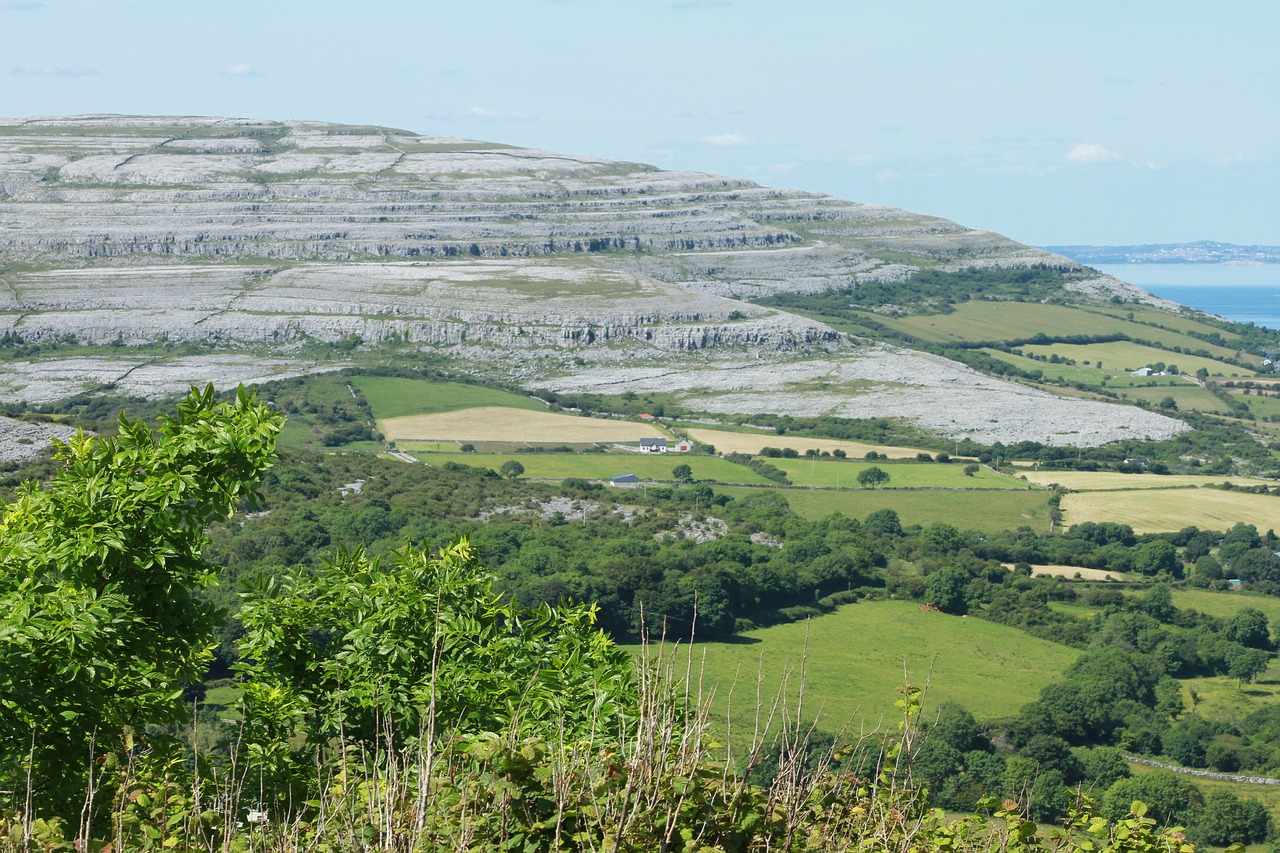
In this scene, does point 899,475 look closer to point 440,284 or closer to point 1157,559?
point 1157,559

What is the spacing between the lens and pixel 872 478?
88.0 metres

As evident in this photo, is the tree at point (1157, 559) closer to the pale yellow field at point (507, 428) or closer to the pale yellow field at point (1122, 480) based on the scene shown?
the pale yellow field at point (1122, 480)

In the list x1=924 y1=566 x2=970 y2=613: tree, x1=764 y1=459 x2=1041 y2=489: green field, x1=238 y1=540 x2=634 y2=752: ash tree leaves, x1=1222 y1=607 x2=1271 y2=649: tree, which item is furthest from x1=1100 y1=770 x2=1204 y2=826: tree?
x1=764 y1=459 x2=1041 y2=489: green field

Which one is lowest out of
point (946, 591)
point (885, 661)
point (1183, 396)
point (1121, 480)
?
point (885, 661)

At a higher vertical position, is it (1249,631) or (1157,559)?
(1157,559)

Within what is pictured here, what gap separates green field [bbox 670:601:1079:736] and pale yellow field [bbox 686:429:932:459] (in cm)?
3485

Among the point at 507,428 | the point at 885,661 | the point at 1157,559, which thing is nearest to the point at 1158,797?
the point at 885,661

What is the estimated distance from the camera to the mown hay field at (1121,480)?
3529 inches

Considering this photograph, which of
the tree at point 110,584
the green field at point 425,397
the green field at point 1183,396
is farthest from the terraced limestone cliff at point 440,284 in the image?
the tree at point 110,584

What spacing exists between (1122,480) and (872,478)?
739 inches

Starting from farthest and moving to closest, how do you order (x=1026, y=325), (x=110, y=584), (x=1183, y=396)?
(x=1026, y=325), (x=1183, y=396), (x=110, y=584)

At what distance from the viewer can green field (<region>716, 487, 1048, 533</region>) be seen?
260ft

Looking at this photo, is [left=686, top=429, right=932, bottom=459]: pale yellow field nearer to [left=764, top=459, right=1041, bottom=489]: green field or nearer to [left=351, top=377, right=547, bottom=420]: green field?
[left=764, top=459, right=1041, bottom=489]: green field

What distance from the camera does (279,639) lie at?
44.8 feet
